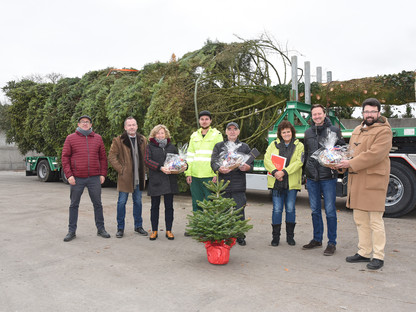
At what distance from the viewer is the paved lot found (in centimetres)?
330

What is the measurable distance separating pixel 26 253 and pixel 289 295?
11.2 feet

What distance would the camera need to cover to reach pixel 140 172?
605 centimetres

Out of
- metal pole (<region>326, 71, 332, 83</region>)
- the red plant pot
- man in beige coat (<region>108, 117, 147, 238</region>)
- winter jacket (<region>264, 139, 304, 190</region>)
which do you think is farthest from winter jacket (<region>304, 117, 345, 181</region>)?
metal pole (<region>326, 71, 332, 83</region>)

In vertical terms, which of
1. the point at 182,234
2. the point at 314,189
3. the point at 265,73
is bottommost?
the point at 182,234

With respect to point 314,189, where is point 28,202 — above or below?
below

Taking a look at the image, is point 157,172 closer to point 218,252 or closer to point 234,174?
point 234,174

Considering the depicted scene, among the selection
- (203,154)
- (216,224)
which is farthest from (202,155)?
(216,224)

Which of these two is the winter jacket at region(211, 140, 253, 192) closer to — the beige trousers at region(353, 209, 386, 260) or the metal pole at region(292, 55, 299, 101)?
the beige trousers at region(353, 209, 386, 260)

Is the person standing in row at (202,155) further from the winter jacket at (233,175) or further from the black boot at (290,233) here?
the black boot at (290,233)

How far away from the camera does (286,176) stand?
5.15 m

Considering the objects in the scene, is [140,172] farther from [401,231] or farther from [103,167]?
[401,231]

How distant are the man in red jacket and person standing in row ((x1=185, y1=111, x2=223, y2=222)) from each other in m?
1.43

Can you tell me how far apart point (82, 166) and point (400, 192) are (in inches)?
227

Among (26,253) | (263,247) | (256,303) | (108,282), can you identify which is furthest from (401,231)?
(26,253)
